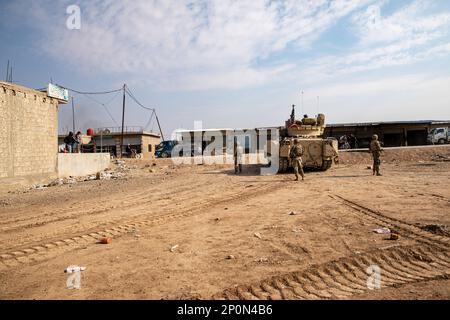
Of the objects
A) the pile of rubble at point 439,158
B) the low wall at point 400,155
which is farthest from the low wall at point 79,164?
the pile of rubble at point 439,158

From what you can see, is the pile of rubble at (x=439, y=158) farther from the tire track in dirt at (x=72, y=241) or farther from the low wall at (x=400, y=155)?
the tire track in dirt at (x=72, y=241)

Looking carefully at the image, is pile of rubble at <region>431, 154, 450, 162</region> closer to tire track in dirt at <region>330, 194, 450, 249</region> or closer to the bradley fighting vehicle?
the bradley fighting vehicle

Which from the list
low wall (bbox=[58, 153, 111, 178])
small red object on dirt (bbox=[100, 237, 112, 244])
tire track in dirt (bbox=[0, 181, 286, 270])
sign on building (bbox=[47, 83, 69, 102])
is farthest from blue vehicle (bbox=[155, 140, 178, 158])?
small red object on dirt (bbox=[100, 237, 112, 244])

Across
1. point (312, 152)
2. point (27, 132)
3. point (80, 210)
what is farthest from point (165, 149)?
point (80, 210)

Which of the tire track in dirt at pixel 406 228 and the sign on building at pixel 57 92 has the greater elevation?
the sign on building at pixel 57 92

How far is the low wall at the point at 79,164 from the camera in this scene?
15.9 metres

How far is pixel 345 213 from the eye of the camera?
6.34 m

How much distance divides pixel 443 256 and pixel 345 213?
89.4 inches

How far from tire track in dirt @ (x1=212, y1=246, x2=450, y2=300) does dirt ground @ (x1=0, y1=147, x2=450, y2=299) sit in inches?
0.4

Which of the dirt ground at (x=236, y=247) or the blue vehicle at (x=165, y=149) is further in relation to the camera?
the blue vehicle at (x=165, y=149)

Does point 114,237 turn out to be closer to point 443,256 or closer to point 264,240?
point 264,240

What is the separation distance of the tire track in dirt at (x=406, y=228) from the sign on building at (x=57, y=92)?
523 inches

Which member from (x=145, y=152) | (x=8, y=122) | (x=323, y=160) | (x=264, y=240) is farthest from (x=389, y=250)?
(x=145, y=152)

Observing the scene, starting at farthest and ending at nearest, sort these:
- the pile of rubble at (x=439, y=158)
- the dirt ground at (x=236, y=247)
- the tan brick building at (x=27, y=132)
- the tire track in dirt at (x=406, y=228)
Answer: the pile of rubble at (x=439, y=158)
the tan brick building at (x=27, y=132)
the tire track in dirt at (x=406, y=228)
the dirt ground at (x=236, y=247)
